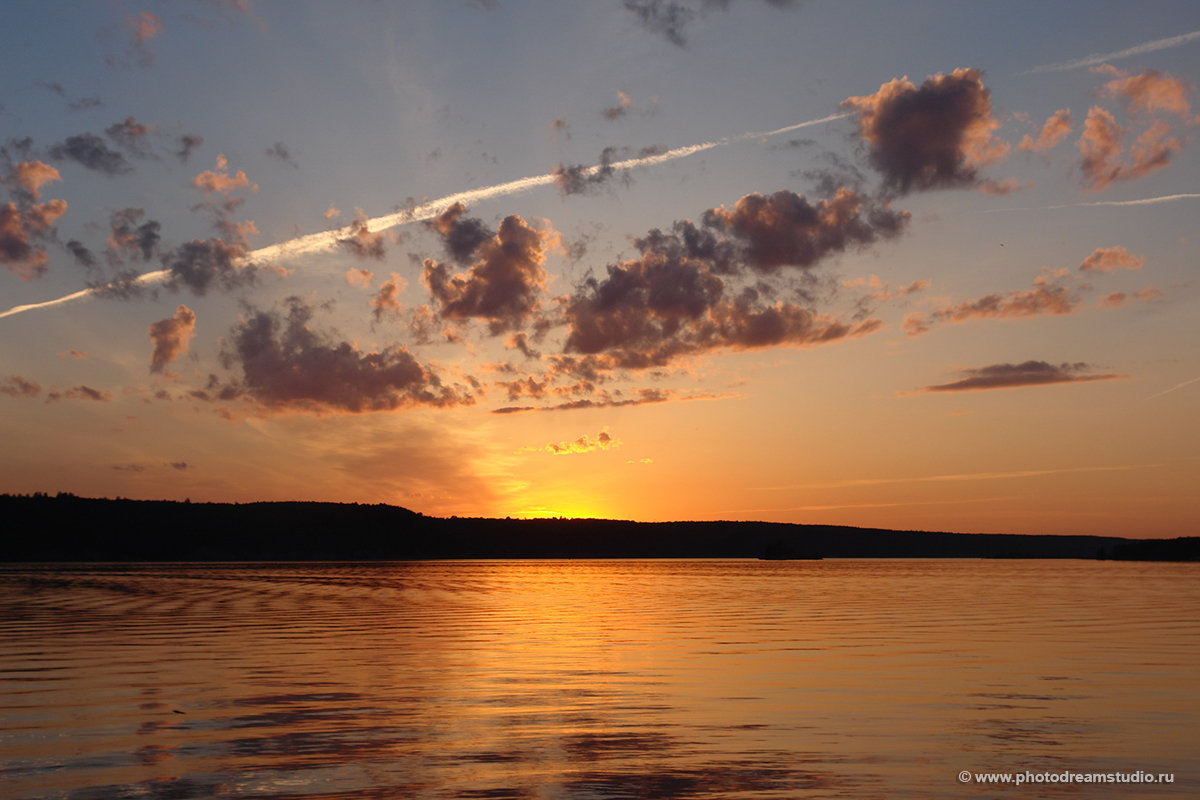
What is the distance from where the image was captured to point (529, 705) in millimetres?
21109

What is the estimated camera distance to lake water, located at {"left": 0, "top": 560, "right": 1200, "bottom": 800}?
1415 cm

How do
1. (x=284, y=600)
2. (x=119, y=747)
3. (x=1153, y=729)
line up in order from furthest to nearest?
(x=284, y=600)
(x=1153, y=729)
(x=119, y=747)

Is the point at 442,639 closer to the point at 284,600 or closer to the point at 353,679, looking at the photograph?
the point at 353,679

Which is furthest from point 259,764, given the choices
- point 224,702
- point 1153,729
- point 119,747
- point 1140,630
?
point 1140,630

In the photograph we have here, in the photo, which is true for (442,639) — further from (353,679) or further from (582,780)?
(582,780)

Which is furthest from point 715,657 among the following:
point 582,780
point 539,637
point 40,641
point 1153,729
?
point 40,641

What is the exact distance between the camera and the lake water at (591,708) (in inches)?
557

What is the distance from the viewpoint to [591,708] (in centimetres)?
2066

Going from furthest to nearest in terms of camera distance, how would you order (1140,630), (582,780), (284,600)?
(284,600)
(1140,630)
(582,780)

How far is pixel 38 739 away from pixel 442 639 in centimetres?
2049

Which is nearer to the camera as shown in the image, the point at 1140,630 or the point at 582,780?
the point at 582,780

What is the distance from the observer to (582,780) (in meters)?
14.0

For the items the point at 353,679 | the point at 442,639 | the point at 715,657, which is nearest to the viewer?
the point at 353,679

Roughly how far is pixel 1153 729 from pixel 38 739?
20.2 metres
